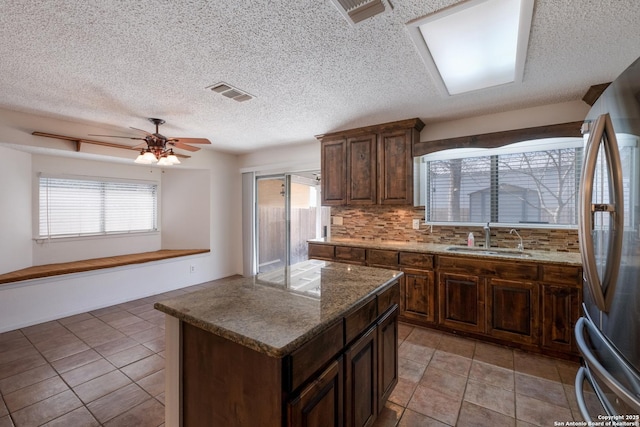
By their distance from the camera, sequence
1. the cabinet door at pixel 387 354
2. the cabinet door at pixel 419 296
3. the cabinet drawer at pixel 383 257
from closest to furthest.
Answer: the cabinet door at pixel 387 354
the cabinet door at pixel 419 296
the cabinet drawer at pixel 383 257

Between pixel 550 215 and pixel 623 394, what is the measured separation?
2.37 metres

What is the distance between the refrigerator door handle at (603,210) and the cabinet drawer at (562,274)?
1.49m

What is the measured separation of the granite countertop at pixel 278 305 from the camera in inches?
40.8

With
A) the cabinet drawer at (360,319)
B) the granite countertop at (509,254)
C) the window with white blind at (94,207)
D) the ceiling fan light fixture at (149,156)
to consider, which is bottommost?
the cabinet drawer at (360,319)

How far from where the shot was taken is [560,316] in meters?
2.38

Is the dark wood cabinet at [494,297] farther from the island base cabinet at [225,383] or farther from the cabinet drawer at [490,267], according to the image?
the island base cabinet at [225,383]

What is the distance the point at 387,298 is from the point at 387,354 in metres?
0.35

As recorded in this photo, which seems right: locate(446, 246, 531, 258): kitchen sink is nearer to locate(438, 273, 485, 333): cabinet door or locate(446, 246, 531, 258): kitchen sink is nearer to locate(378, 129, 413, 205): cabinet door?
locate(438, 273, 485, 333): cabinet door

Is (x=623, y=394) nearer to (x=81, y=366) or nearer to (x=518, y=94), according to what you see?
(x=518, y=94)

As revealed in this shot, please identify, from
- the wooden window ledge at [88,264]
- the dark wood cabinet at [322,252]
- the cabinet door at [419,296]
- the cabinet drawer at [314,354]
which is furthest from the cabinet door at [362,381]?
the wooden window ledge at [88,264]

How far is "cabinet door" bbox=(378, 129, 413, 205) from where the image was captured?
133 inches

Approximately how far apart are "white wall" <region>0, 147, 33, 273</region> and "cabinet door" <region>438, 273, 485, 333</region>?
16.5ft

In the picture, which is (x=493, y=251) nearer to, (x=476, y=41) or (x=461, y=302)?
(x=461, y=302)

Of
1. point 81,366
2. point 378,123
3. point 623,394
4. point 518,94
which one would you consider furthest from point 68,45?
point 518,94
